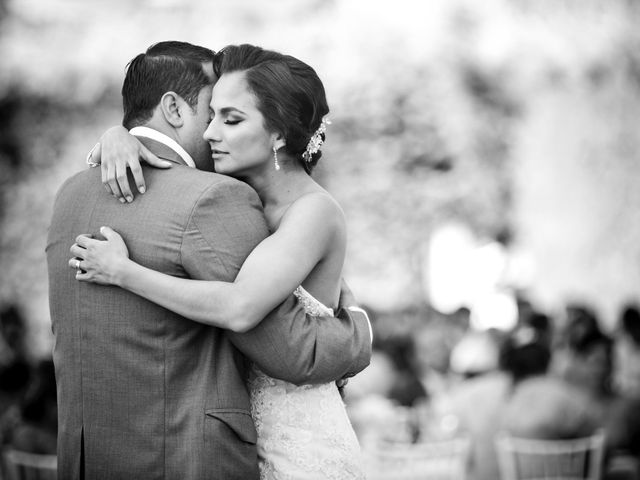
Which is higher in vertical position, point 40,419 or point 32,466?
point 40,419

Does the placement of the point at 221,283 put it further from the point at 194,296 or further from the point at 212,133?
the point at 212,133

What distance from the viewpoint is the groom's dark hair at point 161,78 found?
2.24m

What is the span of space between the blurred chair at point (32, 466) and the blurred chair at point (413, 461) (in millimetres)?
1415

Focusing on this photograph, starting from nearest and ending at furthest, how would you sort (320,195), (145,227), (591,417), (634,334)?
(145,227), (320,195), (591,417), (634,334)

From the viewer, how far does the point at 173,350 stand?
6.68ft

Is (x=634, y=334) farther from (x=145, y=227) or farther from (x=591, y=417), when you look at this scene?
(x=145, y=227)

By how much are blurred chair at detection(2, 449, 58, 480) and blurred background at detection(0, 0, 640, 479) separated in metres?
5.68

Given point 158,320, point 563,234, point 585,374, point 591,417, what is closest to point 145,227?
point 158,320

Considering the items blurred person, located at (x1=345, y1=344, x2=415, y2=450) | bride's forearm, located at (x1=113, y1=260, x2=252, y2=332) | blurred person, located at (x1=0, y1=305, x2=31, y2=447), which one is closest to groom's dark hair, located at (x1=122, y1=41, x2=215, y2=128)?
bride's forearm, located at (x1=113, y1=260, x2=252, y2=332)

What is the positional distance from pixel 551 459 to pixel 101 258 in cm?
305

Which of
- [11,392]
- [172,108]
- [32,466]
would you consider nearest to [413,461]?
[32,466]

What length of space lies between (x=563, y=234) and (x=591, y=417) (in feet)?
21.5

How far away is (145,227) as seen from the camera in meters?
2.04

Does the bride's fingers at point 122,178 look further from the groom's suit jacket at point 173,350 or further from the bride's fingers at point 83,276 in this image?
the bride's fingers at point 83,276
